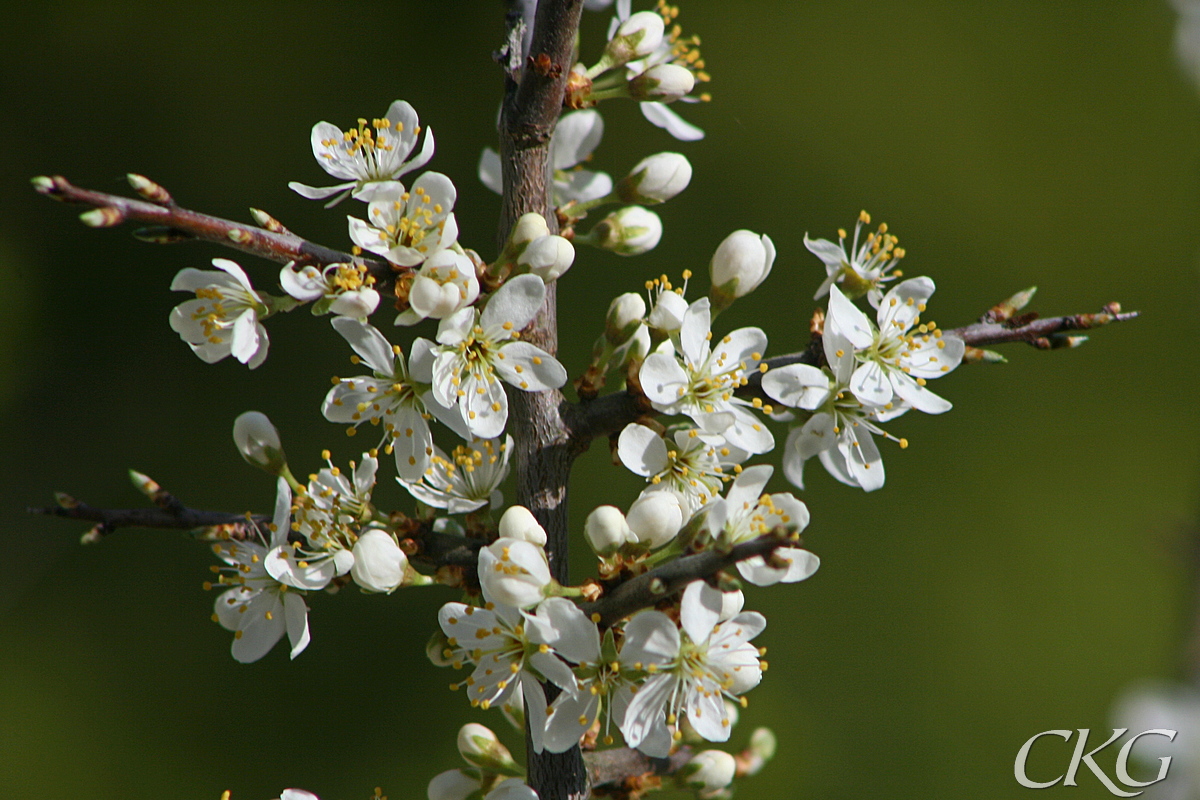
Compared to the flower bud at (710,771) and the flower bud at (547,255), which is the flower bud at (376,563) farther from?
the flower bud at (710,771)

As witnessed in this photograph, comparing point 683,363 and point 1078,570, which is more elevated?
point 1078,570

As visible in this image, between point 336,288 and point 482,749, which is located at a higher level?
point 336,288

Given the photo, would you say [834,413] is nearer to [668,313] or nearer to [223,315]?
[668,313]

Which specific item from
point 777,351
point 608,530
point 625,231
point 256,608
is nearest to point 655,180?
point 625,231

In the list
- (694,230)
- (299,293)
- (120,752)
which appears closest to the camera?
(299,293)

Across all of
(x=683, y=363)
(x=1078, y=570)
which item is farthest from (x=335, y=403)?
(x=1078, y=570)

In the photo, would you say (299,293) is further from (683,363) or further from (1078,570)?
(1078,570)

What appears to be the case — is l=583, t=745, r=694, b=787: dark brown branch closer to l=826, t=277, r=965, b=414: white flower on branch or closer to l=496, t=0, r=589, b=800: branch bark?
l=496, t=0, r=589, b=800: branch bark
